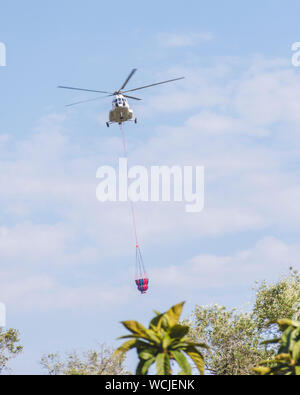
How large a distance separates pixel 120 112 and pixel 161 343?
33.7 metres

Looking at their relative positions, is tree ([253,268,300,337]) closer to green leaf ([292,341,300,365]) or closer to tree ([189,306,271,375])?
tree ([189,306,271,375])

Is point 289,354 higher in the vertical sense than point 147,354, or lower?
lower

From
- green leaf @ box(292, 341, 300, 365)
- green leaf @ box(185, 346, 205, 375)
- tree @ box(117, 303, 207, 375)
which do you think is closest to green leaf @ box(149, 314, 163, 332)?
tree @ box(117, 303, 207, 375)

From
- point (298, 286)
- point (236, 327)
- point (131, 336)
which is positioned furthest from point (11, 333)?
point (131, 336)

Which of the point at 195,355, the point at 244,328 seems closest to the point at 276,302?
the point at 244,328

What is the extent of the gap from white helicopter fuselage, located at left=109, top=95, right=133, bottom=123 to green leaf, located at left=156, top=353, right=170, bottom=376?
34.1 meters

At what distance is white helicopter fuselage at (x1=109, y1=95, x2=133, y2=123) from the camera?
67.6 metres

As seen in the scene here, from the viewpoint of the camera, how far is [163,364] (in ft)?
124

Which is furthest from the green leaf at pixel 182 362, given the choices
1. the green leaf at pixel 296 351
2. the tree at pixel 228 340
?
the tree at pixel 228 340

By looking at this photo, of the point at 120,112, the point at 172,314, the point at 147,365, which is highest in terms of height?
the point at 120,112

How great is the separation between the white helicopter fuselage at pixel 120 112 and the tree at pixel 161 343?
1261 inches

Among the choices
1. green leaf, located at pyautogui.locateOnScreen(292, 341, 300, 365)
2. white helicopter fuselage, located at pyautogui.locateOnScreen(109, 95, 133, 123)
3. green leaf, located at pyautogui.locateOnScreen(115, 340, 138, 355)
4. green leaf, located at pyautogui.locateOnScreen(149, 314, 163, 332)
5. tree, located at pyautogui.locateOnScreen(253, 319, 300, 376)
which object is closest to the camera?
green leaf, located at pyautogui.locateOnScreen(292, 341, 300, 365)

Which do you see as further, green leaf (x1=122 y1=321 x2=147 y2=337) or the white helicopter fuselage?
the white helicopter fuselage

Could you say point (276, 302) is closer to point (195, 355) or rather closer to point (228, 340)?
point (228, 340)
